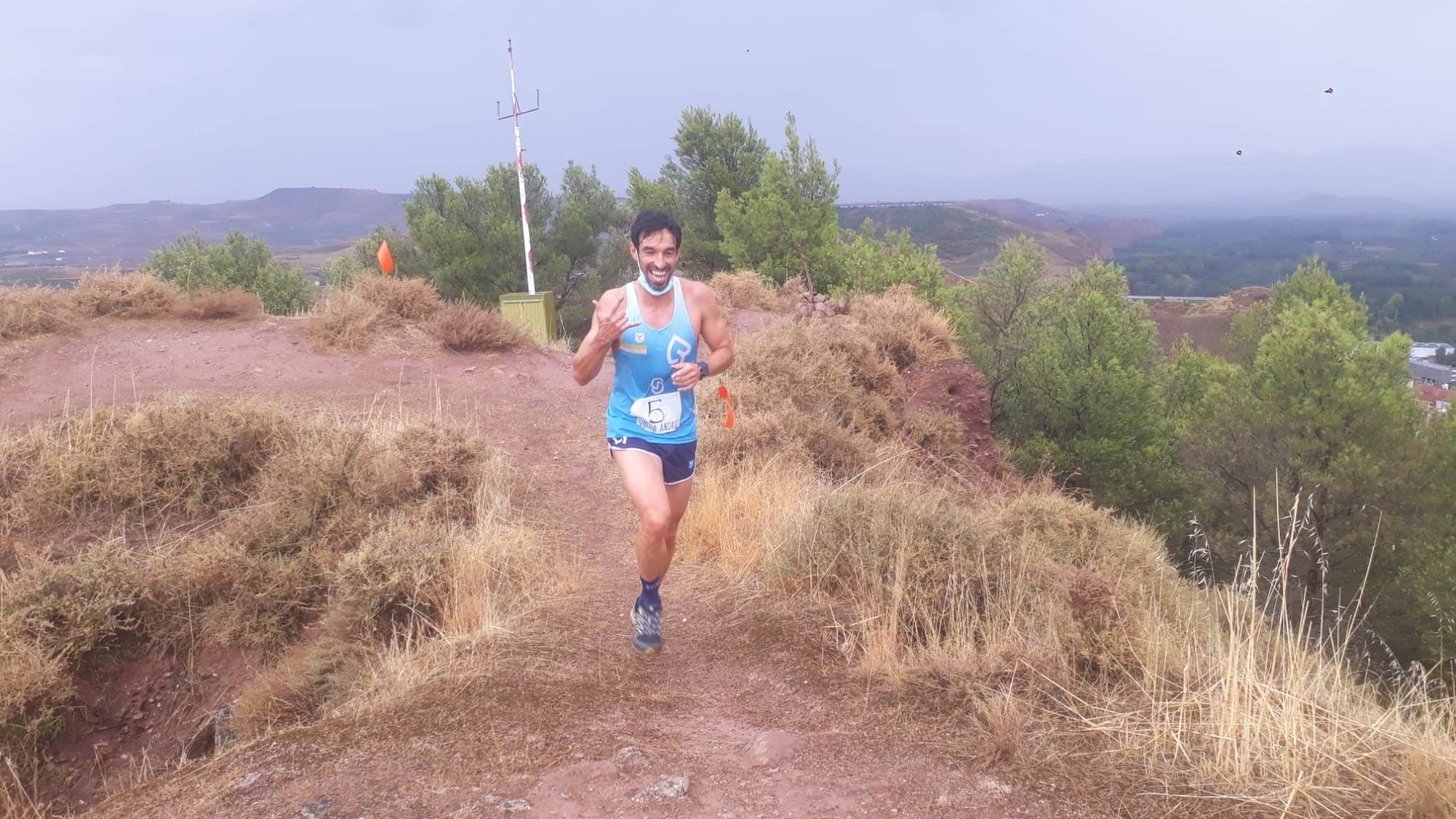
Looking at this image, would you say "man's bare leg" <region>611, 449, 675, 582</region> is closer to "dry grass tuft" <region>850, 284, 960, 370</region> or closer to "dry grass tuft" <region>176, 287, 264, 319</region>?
"dry grass tuft" <region>850, 284, 960, 370</region>

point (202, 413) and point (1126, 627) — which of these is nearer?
point (1126, 627)

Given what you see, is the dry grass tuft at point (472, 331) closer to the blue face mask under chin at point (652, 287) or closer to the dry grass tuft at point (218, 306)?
the dry grass tuft at point (218, 306)

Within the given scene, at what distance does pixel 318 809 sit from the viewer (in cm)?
236

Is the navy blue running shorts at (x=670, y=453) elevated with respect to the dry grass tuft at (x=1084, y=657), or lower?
elevated

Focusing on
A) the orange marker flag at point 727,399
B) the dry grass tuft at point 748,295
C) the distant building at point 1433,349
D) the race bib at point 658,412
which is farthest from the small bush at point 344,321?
the distant building at point 1433,349

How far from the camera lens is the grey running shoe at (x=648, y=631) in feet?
11.6

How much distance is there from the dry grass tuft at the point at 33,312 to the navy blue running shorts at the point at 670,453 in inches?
326

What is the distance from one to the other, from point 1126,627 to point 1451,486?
656 inches

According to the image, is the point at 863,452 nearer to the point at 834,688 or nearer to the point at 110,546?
the point at 834,688

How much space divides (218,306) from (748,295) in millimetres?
7485

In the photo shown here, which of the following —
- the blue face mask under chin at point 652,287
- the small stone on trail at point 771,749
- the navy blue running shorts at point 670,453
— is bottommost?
the small stone on trail at point 771,749

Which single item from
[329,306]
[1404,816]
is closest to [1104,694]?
[1404,816]

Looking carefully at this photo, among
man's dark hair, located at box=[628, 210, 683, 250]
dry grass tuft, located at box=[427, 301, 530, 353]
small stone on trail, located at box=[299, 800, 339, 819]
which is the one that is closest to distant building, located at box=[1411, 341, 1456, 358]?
dry grass tuft, located at box=[427, 301, 530, 353]

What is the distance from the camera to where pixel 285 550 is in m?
4.75
